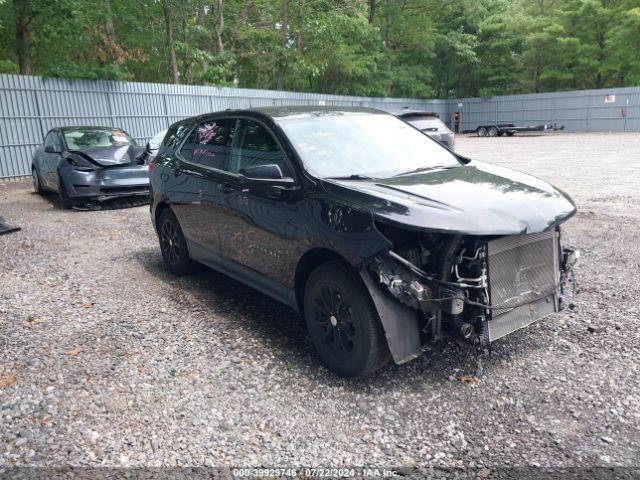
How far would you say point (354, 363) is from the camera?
10.8 ft

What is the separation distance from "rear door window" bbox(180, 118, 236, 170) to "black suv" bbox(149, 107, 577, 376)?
28 millimetres

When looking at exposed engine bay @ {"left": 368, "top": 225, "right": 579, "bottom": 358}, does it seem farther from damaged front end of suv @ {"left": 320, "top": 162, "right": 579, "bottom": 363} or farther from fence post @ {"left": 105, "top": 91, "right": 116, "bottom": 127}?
fence post @ {"left": 105, "top": 91, "right": 116, "bottom": 127}

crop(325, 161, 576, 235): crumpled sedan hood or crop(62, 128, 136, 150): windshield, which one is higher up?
crop(62, 128, 136, 150): windshield

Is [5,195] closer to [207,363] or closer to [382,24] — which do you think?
[207,363]

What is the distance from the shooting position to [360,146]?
13.8 feet

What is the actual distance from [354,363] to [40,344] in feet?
8.17

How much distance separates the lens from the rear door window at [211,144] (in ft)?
15.4

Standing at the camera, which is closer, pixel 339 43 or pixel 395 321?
pixel 395 321

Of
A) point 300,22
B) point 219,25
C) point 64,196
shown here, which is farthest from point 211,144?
point 300,22

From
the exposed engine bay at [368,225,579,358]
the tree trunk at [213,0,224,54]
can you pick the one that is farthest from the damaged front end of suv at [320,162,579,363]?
the tree trunk at [213,0,224,54]

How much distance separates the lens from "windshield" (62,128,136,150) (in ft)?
34.3

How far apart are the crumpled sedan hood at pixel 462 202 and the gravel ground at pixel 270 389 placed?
1048 millimetres

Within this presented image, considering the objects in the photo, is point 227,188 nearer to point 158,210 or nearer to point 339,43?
point 158,210

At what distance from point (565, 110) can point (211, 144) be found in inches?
1416
